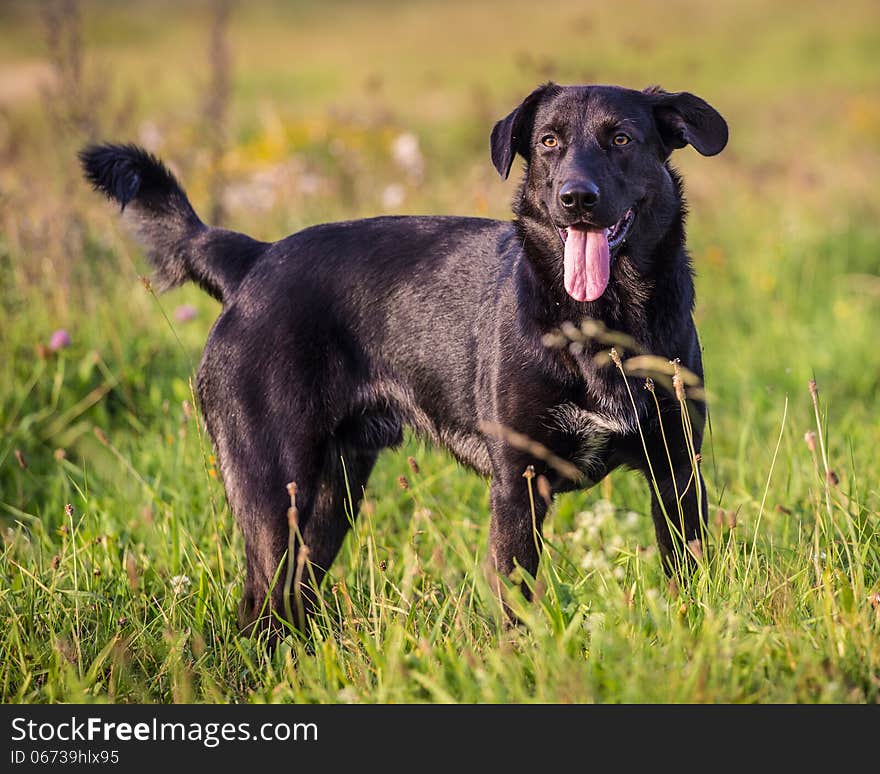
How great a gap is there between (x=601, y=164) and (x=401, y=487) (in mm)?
1119

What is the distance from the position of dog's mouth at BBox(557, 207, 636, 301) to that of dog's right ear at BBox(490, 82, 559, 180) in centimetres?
30

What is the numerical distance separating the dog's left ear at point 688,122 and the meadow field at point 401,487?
719 millimetres

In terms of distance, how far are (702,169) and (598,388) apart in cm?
736

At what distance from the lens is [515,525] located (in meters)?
2.92

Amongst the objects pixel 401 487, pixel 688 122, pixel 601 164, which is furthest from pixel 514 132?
pixel 401 487

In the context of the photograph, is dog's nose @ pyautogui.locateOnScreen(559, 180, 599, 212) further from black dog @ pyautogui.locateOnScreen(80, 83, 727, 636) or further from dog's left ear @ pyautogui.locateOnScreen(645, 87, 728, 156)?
dog's left ear @ pyautogui.locateOnScreen(645, 87, 728, 156)

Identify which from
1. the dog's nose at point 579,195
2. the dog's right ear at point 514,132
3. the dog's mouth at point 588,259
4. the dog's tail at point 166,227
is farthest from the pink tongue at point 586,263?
the dog's tail at point 166,227

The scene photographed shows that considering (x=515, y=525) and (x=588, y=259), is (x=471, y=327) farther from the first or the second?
(x=515, y=525)

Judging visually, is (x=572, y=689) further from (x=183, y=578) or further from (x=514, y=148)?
(x=514, y=148)

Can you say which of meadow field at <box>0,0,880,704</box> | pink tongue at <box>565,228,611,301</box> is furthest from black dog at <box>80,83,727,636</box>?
meadow field at <box>0,0,880,704</box>

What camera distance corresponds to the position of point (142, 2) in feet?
114

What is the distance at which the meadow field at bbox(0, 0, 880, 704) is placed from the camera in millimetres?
2385

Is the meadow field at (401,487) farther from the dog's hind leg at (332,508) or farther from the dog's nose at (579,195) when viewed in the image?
the dog's nose at (579,195)
